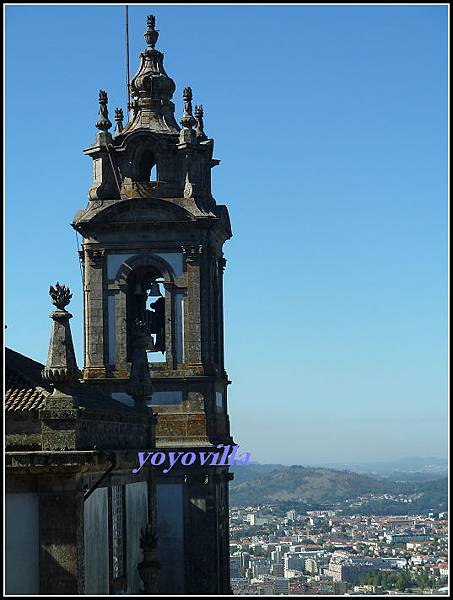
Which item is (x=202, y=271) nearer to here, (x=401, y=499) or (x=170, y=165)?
(x=170, y=165)

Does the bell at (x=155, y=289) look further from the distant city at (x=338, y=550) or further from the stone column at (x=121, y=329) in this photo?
the distant city at (x=338, y=550)

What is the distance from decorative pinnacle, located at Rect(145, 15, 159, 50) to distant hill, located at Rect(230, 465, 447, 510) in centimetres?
8734

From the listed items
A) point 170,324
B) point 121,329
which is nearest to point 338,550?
point 170,324

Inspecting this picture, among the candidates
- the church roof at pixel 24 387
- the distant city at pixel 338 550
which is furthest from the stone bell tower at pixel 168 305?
the church roof at pixel 24 387

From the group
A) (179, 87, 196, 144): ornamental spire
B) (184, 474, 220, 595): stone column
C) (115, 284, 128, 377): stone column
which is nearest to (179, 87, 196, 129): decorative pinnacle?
(179, 87, 196, 144): ornamental spire

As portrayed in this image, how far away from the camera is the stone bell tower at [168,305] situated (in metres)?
43.4

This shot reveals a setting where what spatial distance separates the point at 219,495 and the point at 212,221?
24.8 feet

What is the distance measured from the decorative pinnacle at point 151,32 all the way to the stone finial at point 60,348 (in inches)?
771

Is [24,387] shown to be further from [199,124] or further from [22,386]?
[199,124]

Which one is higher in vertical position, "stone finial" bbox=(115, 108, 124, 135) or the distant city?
"stone finial" bbox=(115, 108, 124, 135)

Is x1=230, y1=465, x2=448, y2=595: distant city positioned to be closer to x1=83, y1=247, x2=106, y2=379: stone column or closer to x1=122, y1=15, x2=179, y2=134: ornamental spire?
x1=83, y1=247, x2=106, y2=379: stone column

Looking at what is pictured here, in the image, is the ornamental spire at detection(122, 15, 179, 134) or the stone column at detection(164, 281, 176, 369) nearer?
the stone column at detection(164, 281, 176, 369)

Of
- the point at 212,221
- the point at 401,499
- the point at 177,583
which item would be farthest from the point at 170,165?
the point at 401,499

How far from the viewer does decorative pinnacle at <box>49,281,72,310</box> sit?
2812 centimetres
